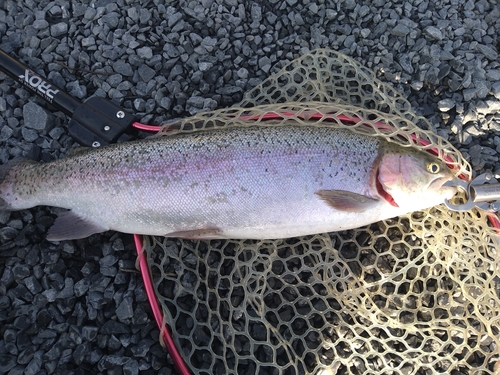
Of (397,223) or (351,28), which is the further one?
(351,28)

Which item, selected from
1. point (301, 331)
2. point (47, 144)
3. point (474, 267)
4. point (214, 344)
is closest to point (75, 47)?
point (47, 144)

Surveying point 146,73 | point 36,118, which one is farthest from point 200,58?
point 36,118

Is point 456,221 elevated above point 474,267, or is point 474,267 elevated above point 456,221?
point 456,221

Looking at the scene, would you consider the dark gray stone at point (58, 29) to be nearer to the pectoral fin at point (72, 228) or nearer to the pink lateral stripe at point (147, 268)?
the pink lateral stripe at point (147, 268)

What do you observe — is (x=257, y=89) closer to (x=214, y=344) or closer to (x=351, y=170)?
(x=351, y=170)

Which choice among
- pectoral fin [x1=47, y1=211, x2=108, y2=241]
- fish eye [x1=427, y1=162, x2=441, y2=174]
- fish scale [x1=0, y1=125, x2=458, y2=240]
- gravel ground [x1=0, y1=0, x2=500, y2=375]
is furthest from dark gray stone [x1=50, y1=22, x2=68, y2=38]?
fish eye [x1=427, y1=162, x2=441, y2=174]

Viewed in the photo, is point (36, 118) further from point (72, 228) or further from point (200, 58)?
point (200, 58)

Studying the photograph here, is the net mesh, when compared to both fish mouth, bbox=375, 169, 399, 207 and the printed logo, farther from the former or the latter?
the printed logo
